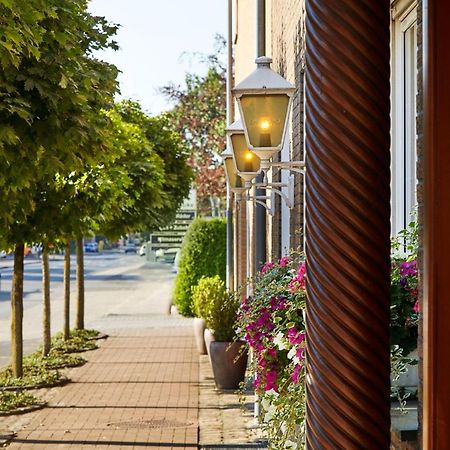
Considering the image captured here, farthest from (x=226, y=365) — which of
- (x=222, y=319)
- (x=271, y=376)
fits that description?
(x=271, y=376)

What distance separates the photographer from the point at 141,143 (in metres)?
20.2

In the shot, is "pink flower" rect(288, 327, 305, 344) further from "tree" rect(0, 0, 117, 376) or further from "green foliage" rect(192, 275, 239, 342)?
"green foliage" rect(192, 275, 239, 342)

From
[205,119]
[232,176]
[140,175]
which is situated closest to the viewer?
[232,176]

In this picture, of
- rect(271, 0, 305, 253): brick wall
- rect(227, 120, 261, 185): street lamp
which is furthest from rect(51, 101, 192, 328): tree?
rect(271, 0, 305, 253): brick wall

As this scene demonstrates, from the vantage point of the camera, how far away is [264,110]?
22.1 ft

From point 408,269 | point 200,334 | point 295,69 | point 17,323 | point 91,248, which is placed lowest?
point 91,248

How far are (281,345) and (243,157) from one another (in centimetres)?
393

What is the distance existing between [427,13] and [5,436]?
882cm

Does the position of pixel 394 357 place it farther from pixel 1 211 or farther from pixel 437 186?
pixel 1 211

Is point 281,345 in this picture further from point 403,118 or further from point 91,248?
point 91,248

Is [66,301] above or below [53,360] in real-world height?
above

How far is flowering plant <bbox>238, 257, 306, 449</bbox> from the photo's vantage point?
5547mm

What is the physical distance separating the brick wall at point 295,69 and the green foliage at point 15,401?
347 cm

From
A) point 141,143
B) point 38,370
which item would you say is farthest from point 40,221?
point 141,143
